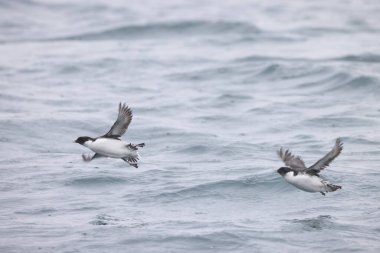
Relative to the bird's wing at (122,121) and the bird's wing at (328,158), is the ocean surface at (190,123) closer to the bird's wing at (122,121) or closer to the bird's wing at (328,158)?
the bird's wing at (328,158)

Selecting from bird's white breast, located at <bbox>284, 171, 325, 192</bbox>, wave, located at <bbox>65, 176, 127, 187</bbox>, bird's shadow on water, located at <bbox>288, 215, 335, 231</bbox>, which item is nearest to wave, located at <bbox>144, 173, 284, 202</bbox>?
wave, located at <bbox>65, 176, 127, 187</bbox>

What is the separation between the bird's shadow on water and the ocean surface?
4 centimetres

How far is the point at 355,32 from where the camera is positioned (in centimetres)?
3541

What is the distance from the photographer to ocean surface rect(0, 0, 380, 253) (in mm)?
14477

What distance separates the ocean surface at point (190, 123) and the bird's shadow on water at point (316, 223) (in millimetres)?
35

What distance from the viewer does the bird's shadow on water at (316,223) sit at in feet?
47.4

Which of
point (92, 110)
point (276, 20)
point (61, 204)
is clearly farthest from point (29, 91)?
point (276, 20)

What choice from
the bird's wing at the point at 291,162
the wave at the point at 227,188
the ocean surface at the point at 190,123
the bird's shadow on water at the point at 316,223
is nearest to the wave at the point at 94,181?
the ocean surface at the point at 190,123

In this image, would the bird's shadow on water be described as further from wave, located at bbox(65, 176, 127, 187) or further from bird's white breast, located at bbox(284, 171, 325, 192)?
wave, located at bbox(65, 176, 127, 187)

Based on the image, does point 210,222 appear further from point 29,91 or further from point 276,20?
point 276,20

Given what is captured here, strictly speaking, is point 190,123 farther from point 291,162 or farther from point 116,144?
point 116,144

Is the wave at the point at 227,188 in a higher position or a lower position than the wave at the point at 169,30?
lower

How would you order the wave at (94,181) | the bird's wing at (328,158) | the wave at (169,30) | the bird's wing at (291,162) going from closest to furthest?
the bird's wing at (328,158)
the bird's wing at (291,162)
the wave at (94,181)
the wave at (169,30)

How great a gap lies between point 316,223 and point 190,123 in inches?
337
